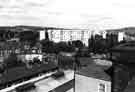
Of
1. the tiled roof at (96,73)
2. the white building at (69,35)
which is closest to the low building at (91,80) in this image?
the tiled roof at (96,73)

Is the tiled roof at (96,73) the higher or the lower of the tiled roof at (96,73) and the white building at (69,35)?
the lower

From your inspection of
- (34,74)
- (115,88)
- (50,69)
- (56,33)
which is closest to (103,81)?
(115,88)

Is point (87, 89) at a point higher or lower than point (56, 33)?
lower

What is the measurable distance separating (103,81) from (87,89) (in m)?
1.32

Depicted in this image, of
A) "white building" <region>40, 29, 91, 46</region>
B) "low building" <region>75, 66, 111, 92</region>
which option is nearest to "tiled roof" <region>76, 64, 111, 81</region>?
"low building" <region>75, 66, 111, 92</region>

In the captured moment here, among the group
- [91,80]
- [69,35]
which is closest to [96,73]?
[91,80]

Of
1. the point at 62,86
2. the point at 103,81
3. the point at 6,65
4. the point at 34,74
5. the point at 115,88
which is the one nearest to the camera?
the point at 115,88

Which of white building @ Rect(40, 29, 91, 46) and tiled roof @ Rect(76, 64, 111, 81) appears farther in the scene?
white building @ Rect(40, 29, 91, 46)

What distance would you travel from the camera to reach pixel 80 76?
6977mm

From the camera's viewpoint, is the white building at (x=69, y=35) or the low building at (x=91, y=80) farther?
the white building at (x=69, y=35)

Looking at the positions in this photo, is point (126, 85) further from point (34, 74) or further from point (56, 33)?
point (56, 33)

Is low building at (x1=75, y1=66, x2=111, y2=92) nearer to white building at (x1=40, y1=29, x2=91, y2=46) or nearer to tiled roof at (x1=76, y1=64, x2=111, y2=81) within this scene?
tiled roof at (x1=76, y1=64, x2=111, y2=81)

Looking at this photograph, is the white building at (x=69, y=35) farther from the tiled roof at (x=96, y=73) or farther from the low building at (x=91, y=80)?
the tiled roof at (x=96, y=73)

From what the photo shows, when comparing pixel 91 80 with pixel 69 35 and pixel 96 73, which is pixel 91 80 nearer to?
pixel 96 73
